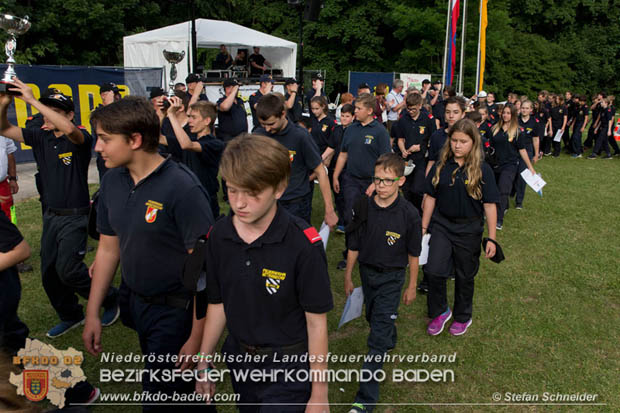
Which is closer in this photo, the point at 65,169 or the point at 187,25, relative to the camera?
the point at 65,169

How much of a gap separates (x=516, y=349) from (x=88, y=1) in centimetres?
3081

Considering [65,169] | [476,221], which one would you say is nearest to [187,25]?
[65,169]

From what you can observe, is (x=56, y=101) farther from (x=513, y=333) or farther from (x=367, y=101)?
(x=513, y=333)

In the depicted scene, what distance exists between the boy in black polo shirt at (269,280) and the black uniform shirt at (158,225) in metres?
0.38

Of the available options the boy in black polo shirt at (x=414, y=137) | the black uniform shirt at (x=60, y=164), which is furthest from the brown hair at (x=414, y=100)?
the black uniform shirt at (x=60, y=164)

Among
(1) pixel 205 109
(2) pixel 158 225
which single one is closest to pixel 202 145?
(1) pixel 205 109

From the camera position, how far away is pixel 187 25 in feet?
56.8

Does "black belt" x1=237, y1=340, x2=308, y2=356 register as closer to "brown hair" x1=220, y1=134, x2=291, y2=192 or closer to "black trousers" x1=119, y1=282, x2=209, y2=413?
"black trousers" x1=119, y1=282, x2=209, y2=413

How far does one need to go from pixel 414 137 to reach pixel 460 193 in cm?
376

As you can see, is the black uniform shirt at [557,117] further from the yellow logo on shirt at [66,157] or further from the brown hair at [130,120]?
the brown hair at [130,120]

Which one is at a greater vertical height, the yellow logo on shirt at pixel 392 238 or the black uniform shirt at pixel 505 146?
the black uniform shirt at pixel 505 146

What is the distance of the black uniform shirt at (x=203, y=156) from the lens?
577cm

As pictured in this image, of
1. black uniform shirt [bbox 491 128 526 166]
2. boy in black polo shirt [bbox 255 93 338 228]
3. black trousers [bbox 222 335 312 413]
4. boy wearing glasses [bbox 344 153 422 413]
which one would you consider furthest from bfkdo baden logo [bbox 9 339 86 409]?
black uniform shirt [bbox 491 128 526 166]

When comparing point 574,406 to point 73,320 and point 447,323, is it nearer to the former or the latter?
point 447,323
